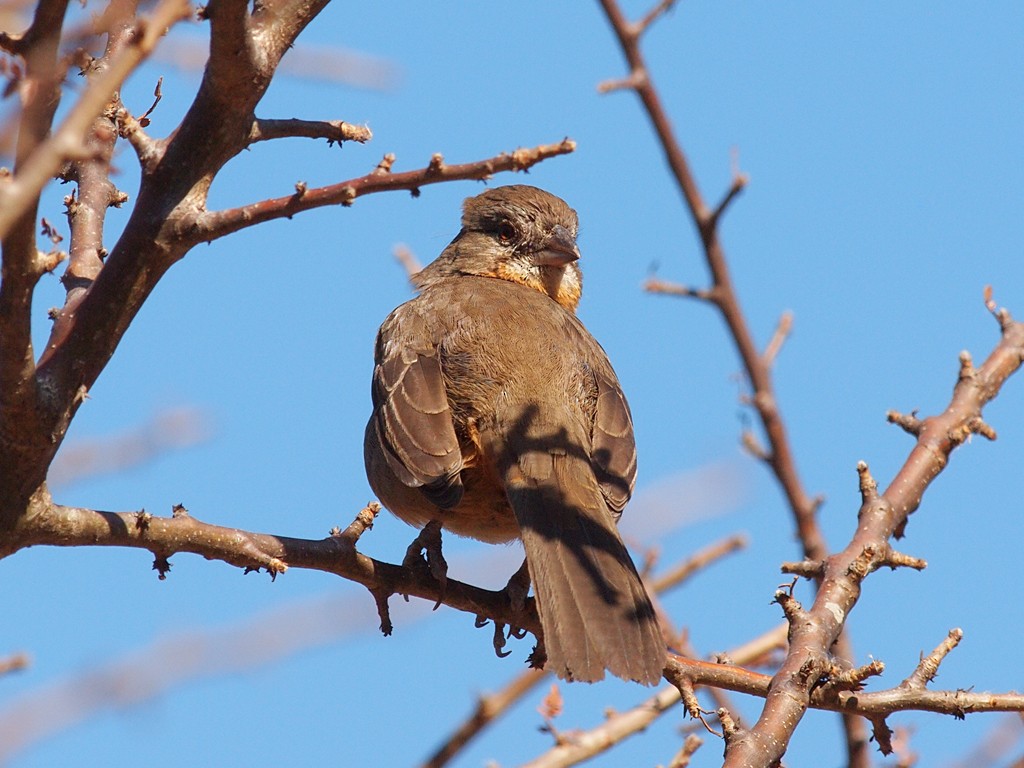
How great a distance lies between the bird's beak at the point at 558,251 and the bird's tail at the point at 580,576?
2296mm

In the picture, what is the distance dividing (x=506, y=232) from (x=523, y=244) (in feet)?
0.51

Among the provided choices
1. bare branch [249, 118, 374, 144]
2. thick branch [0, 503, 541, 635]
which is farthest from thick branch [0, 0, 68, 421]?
bare branch [249, 118, 374, 144]

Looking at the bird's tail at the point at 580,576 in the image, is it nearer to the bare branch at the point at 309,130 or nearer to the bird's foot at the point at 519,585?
the bird's foot at the point at 519,585

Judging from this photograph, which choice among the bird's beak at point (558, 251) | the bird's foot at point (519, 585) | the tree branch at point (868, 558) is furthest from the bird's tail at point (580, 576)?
the bird's beak at point (558, 251)

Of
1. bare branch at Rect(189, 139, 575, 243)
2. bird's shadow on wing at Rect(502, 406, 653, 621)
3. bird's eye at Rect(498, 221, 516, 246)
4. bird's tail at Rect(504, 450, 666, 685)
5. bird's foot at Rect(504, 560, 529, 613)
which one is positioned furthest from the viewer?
bird's eye at Rect(498, 221, 516, 246)

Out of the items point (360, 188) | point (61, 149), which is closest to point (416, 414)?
point (360, 188)

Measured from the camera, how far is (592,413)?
543cm

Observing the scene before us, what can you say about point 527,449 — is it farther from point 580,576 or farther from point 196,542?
point 196,542

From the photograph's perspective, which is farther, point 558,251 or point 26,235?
point 558,251

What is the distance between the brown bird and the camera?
4.17m

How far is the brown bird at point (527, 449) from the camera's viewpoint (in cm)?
417

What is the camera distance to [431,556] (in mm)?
4652

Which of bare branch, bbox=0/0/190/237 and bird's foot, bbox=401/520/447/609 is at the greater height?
bird's foot, bbox=401/520/447/609

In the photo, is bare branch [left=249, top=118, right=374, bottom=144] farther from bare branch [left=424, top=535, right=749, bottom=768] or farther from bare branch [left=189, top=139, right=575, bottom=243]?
bare branch [left=424, top=535, right=749, bottom=768]
